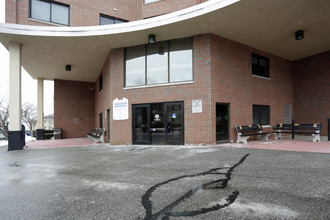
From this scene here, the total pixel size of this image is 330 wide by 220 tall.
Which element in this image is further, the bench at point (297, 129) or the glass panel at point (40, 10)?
the glass panel at point (40, 10)

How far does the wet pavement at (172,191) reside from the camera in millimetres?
2770

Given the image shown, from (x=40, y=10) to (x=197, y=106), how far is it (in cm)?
1207

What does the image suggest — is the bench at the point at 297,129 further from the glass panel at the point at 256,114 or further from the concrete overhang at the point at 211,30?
the concrete overhang at the point at 211,30

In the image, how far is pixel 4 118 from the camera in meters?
32.8

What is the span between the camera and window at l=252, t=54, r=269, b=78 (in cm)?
1167

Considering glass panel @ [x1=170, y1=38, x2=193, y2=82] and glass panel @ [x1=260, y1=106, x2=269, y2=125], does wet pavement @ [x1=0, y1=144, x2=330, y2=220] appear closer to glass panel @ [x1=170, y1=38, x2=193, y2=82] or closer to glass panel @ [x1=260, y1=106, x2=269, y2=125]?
glass panel @ [x1=170, y1=38, x2=193, y2=82]

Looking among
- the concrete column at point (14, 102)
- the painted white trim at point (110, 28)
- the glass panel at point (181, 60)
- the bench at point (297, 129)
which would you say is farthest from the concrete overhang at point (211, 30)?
the bench at point (297, 129)

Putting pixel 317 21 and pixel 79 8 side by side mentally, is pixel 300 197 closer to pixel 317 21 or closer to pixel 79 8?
pixel 317 21

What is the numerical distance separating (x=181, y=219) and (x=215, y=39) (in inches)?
364

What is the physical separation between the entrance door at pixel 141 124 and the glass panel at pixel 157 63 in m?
1.66

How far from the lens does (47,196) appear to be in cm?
351

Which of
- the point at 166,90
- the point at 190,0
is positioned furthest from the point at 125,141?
the point at 190,0

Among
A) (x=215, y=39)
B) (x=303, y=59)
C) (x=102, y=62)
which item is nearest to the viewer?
(x=215, y=39)

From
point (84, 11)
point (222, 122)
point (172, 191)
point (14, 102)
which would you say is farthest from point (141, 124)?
point (84, 11)
